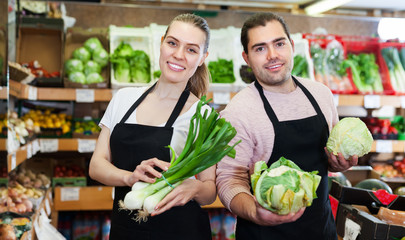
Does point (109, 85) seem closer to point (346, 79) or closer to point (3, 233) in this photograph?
point (3, 233)

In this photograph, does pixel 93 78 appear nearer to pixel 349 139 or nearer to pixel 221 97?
pixel 221 97

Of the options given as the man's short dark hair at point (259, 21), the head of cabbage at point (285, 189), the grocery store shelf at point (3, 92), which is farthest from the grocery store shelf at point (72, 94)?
the head of cabbage at point (285, 189)

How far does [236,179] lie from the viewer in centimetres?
197

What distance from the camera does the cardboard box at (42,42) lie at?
4254 millimetres

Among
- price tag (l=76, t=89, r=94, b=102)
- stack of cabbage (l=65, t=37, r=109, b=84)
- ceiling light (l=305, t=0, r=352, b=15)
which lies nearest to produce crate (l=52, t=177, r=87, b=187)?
price tag (l=76, t=89, r=94, b=102)

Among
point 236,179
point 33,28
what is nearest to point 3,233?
point 236,179

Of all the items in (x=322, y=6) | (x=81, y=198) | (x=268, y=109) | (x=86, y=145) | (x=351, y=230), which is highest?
(x=322, y=6)

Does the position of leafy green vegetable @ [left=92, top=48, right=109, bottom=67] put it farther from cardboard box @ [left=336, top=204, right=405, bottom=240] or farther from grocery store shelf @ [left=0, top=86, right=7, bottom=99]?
cardboard box @ [left=336, top=204, right=405, bottom=240]

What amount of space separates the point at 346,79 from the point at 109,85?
2.42 meters

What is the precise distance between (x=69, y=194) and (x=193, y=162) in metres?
2.69

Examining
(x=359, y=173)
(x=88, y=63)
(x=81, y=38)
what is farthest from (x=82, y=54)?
(x=359, y=173)

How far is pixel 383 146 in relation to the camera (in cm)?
424

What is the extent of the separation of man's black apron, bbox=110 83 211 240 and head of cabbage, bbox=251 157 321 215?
0.46 m

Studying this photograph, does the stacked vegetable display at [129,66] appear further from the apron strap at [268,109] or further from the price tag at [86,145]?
the apron strap at [268,109]
